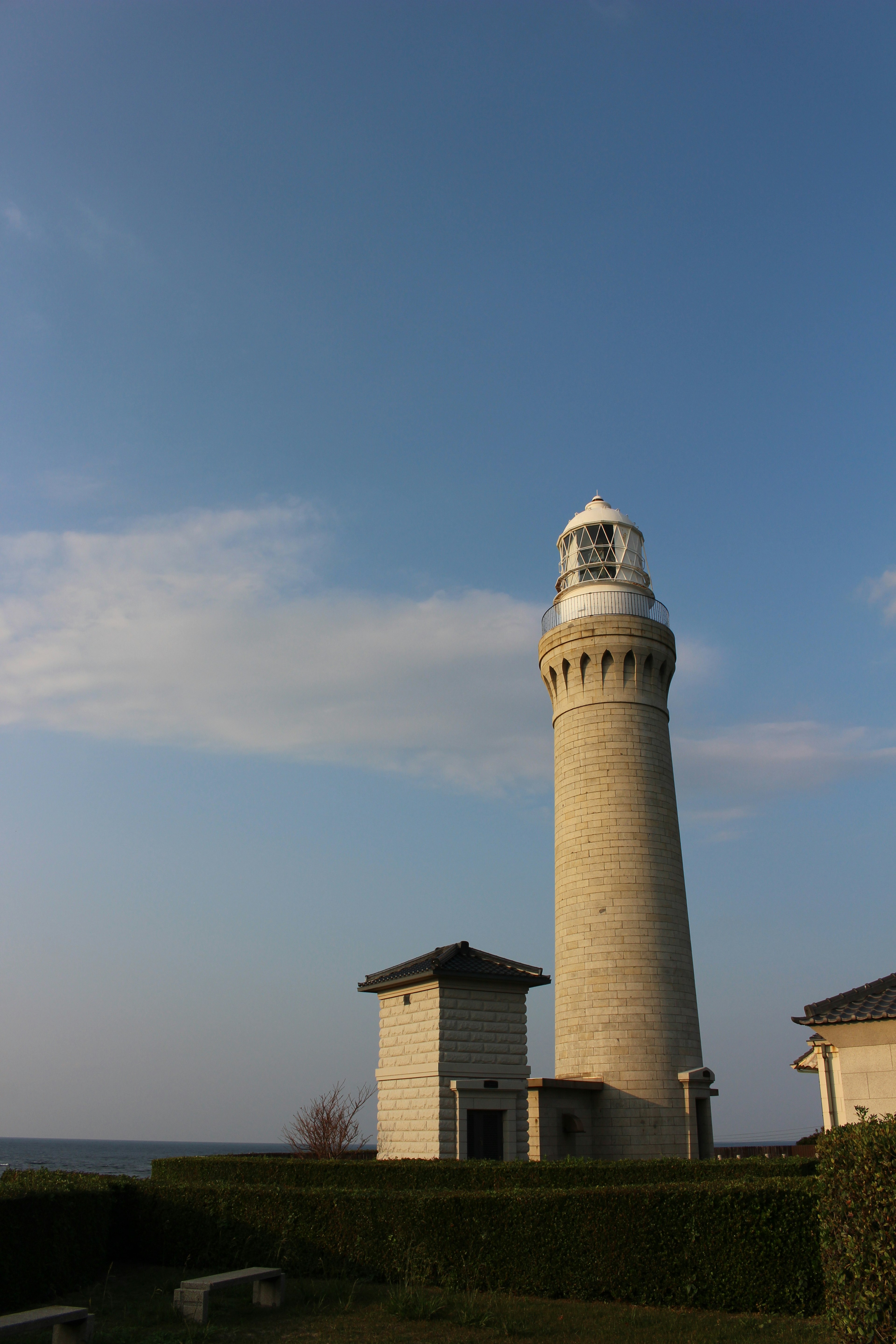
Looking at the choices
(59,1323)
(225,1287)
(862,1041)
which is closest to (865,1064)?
(862,1041)

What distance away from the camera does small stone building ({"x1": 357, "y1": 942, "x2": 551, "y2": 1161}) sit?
17.5m

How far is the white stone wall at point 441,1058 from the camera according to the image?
57.2 ft

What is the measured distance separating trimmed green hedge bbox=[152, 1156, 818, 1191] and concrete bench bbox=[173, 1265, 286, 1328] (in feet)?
7.39

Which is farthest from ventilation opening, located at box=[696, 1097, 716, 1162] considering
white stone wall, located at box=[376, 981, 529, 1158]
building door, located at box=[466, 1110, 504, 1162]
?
building door, located at box=[466, 1110, 504, 1162]

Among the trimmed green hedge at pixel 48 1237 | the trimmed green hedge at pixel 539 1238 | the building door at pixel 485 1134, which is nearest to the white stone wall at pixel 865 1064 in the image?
the trimmed green hedge at pixel 539 1238

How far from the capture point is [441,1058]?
1745 centimetres

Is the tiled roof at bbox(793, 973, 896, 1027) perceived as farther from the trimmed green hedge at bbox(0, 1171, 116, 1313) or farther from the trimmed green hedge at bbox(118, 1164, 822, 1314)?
the trimmed green hedge at bbox(0, 1171, 116, 1313)

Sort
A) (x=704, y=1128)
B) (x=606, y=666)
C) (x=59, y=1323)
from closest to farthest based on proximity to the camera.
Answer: (x=59, y=1323) → (x=704, y=1128) → (x=606, y=666)

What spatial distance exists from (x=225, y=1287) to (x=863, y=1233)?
7426mm

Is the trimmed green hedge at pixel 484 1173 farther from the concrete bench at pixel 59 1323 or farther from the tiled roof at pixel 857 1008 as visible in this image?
the concrete bench at pixel 59 1323

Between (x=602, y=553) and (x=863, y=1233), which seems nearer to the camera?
(x=863, y=1233)

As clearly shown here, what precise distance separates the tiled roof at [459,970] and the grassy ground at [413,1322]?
6564 millimetres

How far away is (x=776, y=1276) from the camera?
10508 mm

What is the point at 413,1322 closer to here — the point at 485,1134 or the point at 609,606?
the point at 485,1134
